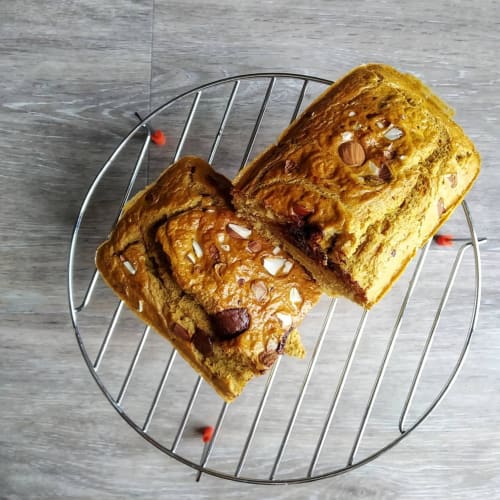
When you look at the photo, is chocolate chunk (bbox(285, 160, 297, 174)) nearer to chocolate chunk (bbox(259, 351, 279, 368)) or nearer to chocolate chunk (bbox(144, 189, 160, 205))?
chocolate chunk (bbox(144, 189, 160, 205))

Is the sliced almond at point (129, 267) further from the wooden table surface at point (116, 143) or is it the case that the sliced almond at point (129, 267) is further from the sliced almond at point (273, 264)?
the wooden table surface at point (116, 143)

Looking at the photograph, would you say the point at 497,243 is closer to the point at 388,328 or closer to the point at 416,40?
the point at 388,328

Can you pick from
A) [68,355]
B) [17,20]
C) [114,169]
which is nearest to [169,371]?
[68,355]

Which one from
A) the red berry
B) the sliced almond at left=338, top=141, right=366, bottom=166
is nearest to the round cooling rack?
the red berry

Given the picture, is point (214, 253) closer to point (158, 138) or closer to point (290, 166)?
point (290, 166)

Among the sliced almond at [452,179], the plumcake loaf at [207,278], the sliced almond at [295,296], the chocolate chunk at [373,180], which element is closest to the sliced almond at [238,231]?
the plumcake loaf at [207,278]

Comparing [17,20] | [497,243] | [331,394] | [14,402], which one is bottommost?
[14,402]
